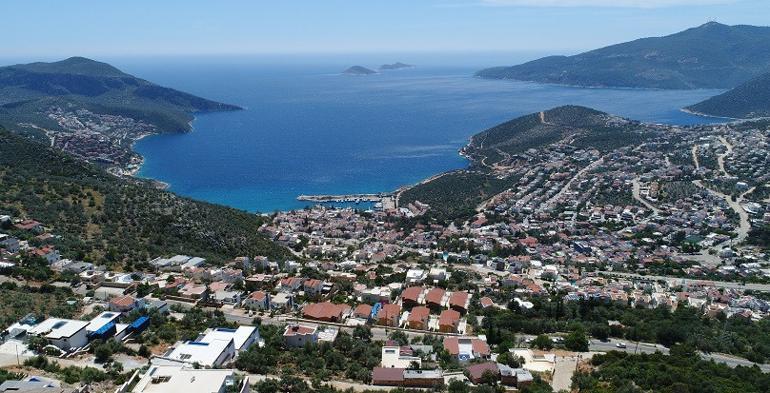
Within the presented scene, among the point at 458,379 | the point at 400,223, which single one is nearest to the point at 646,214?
the point at 400,223

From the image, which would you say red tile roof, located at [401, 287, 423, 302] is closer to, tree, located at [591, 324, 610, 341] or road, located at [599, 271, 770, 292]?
tree, located at [591, 324, 610, 341]

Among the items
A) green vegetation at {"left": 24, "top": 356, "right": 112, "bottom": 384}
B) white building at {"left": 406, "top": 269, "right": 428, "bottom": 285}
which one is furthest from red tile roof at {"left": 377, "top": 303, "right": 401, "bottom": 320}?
green vegetation at {"left": 24, "top": 356, "right": 112, "bottom": 384}

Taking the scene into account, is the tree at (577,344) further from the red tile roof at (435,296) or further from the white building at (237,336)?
the white building at (237,336)

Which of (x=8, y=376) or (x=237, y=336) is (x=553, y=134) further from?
(x=8, y=376)

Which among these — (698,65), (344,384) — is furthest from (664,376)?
(698,65)

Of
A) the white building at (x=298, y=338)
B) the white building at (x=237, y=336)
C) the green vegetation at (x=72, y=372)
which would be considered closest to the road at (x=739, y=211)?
the white building at (x=298, y=338)

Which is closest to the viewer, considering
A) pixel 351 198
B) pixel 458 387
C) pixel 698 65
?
pixel 458 387
